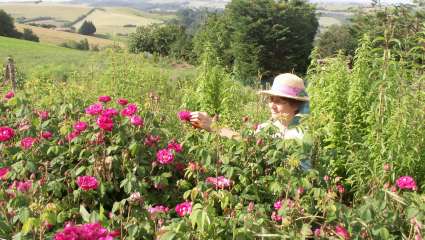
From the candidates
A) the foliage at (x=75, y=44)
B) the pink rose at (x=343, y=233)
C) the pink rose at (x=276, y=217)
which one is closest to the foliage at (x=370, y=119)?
the pink rose at (x=276, y=217)

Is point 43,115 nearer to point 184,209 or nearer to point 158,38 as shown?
point 184,209

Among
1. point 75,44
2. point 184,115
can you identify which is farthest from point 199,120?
point 75,44

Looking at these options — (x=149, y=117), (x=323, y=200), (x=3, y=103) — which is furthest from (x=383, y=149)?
(x=3, y=103)

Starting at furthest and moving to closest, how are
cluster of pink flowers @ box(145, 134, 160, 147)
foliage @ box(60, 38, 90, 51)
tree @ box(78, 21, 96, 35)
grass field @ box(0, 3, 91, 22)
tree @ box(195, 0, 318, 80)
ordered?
Result: 1. grass field @ box(0, 3, 91, 22)
2. tree @ box(78, 21, 96, 35)
3. foliage @ box(60, 38, 90, 51)
4. tree @ box(195, 0, 318, 80)
5. cluster of pink flowers @ box(145, 134, 160, 147)

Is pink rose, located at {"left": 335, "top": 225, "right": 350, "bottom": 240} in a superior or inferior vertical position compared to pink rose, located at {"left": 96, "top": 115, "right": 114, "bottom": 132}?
inferior

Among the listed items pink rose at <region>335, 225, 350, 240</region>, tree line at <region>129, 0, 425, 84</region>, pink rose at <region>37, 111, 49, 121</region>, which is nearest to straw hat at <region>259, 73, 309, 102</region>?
pink rose at <region>37, 111, 49, 121</region>

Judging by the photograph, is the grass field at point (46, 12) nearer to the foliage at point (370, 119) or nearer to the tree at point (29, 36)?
the tree at point (29, 36)

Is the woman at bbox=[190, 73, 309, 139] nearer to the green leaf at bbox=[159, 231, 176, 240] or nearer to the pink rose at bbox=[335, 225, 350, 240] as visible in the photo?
the pink rose at bbox=[335, 225, 350, 240]

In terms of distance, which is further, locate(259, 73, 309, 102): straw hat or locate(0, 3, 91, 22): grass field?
locate(0, 3, 91, 22): grass field

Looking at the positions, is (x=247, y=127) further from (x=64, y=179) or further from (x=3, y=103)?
(x=3, y=103)

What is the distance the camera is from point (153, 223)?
2.03 meters

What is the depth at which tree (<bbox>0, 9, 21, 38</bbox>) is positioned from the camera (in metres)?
57.1

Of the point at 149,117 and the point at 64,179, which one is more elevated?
the point at 149,117

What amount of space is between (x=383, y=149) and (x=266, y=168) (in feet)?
3.01
